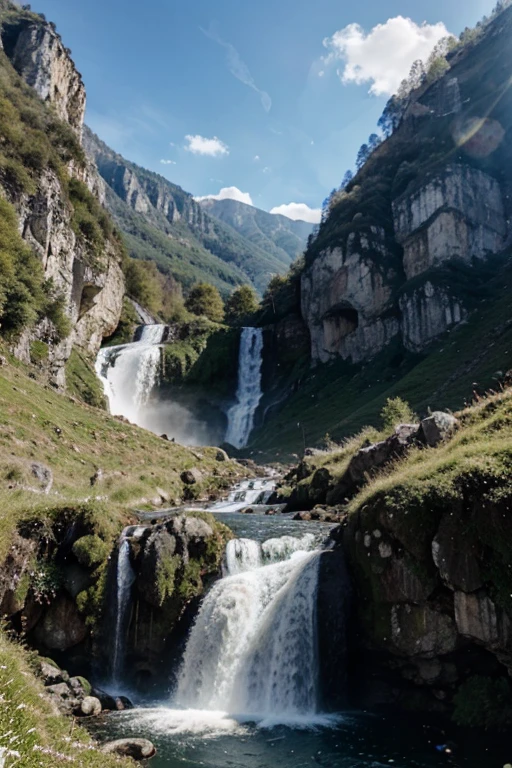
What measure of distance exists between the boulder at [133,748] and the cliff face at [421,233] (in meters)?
55.3

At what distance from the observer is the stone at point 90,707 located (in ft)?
34.1

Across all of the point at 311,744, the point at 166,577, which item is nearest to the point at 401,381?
the point at 166,577

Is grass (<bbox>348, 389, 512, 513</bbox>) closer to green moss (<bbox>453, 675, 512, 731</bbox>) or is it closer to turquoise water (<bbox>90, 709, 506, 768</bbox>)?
green moss (<bbox>453, 675, 512, 731</bbox>)

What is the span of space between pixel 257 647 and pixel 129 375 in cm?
5255

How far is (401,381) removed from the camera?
49.8 meters

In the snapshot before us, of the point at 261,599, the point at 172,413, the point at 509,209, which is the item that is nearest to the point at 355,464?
the point at 261,599

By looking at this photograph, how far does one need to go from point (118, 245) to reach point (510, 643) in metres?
71.3

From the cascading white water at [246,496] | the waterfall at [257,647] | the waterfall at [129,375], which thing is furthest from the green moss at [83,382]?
the waterfall at [257,647]

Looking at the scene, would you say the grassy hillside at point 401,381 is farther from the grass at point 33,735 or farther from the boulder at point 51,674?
the grass at point 33,735

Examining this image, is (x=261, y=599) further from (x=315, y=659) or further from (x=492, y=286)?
(x=492, y=286)

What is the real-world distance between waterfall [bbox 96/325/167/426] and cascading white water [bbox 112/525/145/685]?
44.6 metres

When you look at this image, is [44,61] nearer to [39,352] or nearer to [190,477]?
[39,352]

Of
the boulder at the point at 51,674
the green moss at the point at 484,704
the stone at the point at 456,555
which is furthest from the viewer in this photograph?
the boulder at the point at 51,674

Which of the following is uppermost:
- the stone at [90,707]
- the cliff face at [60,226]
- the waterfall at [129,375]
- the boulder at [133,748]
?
the cliff face at [60,226]
